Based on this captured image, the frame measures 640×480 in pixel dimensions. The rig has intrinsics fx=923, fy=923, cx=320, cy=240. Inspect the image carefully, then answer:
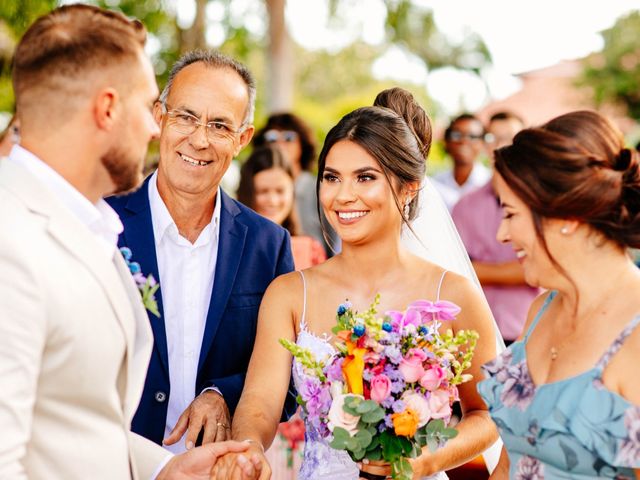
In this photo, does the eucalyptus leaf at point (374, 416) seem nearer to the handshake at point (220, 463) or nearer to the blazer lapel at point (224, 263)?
the handshake at point (220, 463)

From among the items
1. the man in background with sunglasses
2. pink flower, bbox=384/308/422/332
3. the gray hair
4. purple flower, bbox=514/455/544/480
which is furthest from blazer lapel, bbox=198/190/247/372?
the man in background with sunglasses

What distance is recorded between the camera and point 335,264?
4.21 m

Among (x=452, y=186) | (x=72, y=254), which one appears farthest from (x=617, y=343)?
(x=452, y=186)

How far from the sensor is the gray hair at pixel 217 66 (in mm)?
4270

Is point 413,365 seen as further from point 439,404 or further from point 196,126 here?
point 196,126

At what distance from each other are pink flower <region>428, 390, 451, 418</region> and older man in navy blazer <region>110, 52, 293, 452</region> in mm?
1100

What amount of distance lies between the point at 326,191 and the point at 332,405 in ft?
3.82

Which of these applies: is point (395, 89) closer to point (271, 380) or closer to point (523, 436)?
point (271, 380)

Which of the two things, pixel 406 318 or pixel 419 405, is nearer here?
pixel 419 405

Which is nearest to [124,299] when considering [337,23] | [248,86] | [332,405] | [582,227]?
[332,405]

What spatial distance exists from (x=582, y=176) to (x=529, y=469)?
1.00 meters

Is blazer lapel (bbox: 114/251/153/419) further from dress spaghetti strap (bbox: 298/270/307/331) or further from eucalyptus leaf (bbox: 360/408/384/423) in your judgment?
dress spaghetti strap (bbox: 298/270/307/331)

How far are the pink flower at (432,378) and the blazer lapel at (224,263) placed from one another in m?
1.19

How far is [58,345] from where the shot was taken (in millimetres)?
2434
